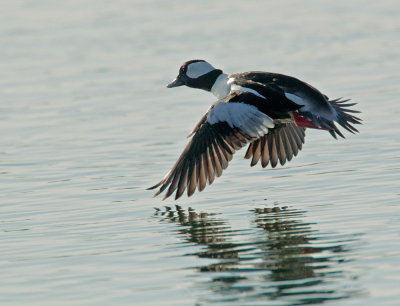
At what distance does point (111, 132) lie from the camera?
44.3 ft

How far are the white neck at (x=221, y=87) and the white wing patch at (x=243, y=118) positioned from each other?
128 centimetres

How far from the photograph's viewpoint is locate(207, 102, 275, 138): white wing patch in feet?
30.9

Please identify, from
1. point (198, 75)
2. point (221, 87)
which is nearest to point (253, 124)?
point (221, 87)

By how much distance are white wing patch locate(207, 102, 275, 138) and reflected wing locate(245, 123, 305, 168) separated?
4.27ft

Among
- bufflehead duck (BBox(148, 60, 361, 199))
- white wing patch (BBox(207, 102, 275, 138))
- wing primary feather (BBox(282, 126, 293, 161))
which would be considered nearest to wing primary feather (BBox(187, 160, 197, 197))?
bufflehead duck (BBox(148, 60, 361, 199))

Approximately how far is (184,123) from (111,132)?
1149 mm

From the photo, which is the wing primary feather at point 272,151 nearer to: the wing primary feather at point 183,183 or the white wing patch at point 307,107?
the white wing patch at point 307,107

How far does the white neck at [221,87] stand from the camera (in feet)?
35.8

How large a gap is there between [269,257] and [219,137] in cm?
227

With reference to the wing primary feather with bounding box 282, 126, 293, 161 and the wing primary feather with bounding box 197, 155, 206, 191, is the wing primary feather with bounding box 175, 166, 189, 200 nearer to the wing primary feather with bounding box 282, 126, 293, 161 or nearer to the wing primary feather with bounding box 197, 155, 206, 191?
the wing primary feather with bounding box 197, 155, 206, 191

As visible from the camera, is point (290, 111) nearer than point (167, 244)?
No

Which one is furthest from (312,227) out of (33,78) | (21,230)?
(33,78)

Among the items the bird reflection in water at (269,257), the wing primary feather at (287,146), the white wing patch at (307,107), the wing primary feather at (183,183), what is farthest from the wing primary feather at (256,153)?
the wing primary feather at (183,183)

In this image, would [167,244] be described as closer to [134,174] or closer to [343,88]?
[134,174]
